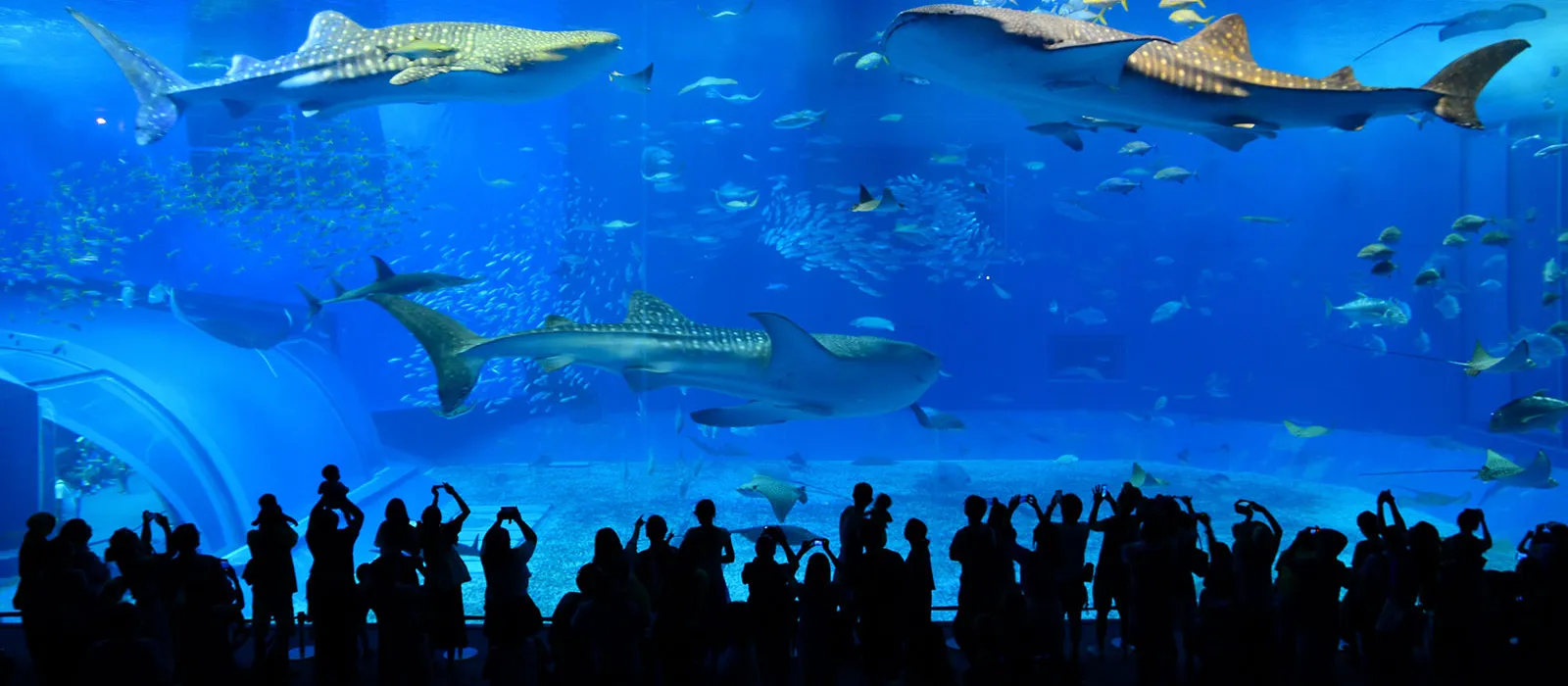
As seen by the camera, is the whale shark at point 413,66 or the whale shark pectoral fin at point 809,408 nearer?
the whale shark at point 413,66

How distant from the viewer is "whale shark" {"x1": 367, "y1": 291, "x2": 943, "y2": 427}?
15.7ft

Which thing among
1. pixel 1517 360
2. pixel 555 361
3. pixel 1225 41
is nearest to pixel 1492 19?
pixel 1517 360

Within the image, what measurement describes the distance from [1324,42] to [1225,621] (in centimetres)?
1856

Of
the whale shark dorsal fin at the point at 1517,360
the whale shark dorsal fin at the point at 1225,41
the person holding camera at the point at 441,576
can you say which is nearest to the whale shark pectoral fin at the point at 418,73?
the person holding camera at the point at 441,576

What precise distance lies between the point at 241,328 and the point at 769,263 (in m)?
12.1

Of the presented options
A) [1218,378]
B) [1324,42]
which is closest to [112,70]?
[1218,378]

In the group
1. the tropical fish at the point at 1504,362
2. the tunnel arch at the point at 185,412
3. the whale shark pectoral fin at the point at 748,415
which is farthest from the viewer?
the tunnel arch at the point at 185,412

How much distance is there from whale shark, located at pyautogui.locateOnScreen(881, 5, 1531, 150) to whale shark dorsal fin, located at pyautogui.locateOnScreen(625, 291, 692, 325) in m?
2.13

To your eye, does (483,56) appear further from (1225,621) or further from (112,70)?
(112,70)

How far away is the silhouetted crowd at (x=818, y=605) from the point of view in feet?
9.59

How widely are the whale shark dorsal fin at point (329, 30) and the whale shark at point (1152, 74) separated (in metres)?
3.65

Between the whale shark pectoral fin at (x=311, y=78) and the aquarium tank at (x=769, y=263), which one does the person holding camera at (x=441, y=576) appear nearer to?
the aquarium tank at (x=769, y=263)

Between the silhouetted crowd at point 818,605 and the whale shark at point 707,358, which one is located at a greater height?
the whale shark at point 707,358

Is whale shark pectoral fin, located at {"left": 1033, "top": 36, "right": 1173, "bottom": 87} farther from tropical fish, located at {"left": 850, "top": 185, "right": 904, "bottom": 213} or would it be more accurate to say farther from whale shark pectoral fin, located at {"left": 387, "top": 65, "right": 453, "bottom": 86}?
whale shark pectoral fin, located at {"left": 387, "top": 65, "right": 453, "bottom": 86}
